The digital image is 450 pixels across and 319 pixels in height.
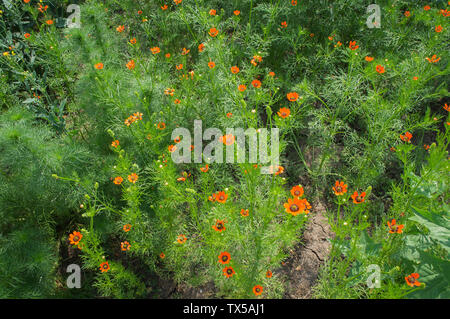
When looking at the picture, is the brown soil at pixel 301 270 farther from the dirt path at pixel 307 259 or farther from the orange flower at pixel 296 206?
the orange flower at pixel 296 206

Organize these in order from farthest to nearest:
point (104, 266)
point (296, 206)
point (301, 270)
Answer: point (301, 270) → point (104, 266) → point (296, 206)

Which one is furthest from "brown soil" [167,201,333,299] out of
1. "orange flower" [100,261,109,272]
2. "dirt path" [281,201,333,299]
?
"orange flower" [100,261,109,272]

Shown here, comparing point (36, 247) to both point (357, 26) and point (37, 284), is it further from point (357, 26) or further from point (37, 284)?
point (357, 26)

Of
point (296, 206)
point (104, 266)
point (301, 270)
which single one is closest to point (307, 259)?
point (301, 270)

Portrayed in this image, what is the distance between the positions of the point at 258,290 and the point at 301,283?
2.08 ft

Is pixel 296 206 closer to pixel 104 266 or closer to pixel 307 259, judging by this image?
pixel 307 259

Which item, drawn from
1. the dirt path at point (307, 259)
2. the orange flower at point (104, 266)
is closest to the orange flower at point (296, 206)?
the dirt path at point (307, 259)

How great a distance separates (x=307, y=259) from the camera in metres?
2.34

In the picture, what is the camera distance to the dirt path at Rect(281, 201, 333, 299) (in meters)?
2.22

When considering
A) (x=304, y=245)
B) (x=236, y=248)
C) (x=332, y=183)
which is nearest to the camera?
(x=236, y=248)

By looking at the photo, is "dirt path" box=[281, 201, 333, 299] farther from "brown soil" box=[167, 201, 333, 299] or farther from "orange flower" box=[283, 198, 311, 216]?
"orange flower" box=[283, 198, 311, 216]
